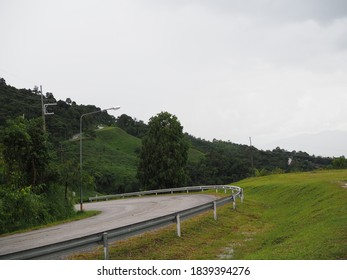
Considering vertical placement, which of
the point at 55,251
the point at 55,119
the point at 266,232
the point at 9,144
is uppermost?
the point at 55,119

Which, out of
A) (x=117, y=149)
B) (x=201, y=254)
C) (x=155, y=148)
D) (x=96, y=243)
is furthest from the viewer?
(x=117, y=149)

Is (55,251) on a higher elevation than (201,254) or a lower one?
higher

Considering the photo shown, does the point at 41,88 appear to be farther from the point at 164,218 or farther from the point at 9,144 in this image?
the point at 164,218

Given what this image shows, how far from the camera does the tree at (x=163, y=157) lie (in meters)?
52.6

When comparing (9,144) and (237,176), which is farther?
(237,176)

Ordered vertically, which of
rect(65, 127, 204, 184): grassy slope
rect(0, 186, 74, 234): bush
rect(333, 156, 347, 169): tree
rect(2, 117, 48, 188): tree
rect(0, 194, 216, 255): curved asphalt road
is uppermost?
rect(65, 127, 204, 184): grassy slope

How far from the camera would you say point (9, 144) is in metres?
24.2

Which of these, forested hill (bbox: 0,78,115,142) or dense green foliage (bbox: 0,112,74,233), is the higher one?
forested hill (bbox: 0,78,115,142)

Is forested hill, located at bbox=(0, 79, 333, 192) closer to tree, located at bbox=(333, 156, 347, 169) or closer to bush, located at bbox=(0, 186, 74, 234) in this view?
tree, located at bbox=(333, 156, 347, 169)

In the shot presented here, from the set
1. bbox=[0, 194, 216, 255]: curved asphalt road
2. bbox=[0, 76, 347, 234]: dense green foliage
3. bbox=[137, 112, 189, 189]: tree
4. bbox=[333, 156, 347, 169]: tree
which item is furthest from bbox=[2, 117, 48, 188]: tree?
bbox=[333, 156, 347, 169]: tree

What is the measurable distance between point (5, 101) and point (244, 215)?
7395 cm

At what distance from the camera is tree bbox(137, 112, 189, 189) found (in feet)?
172

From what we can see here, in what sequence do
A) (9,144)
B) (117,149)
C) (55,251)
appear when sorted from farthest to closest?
(117,149) < (9,144) < (55,251)

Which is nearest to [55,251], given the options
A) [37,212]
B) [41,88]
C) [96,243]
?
[96,243]
